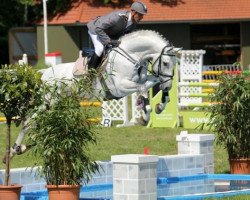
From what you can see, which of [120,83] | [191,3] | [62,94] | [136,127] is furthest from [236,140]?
[191,3]

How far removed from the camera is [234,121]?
14469 millimetres

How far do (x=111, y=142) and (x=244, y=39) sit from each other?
67.5 feet

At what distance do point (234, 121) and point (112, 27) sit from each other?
2.53 metres

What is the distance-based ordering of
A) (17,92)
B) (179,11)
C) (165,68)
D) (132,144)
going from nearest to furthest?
(17,92), (165,68), (132,144), (179,11)

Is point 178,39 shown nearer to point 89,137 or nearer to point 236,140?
point 236,140

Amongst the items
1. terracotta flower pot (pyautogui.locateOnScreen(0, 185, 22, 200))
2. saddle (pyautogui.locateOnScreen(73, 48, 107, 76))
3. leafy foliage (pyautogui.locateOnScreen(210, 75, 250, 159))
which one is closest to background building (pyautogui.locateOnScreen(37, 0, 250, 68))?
saddle (pyautogui.locateOnScreen(73, 48, 107, 76))

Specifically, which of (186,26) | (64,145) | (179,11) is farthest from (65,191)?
(186,26)

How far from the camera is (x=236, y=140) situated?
14.4m

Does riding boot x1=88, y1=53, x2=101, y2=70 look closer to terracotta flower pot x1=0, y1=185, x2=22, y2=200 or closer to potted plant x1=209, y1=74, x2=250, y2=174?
potted plant x1=209, y1=74, x2=250, y2=174

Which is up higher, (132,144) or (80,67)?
(80,67)

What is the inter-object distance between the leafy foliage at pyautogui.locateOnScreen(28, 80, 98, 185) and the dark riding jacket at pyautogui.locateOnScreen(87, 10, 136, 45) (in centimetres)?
454

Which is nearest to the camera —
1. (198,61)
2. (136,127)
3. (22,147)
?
(22,147)

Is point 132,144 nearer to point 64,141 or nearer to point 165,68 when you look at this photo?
point 165,68

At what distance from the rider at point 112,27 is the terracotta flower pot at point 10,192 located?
5.11m
